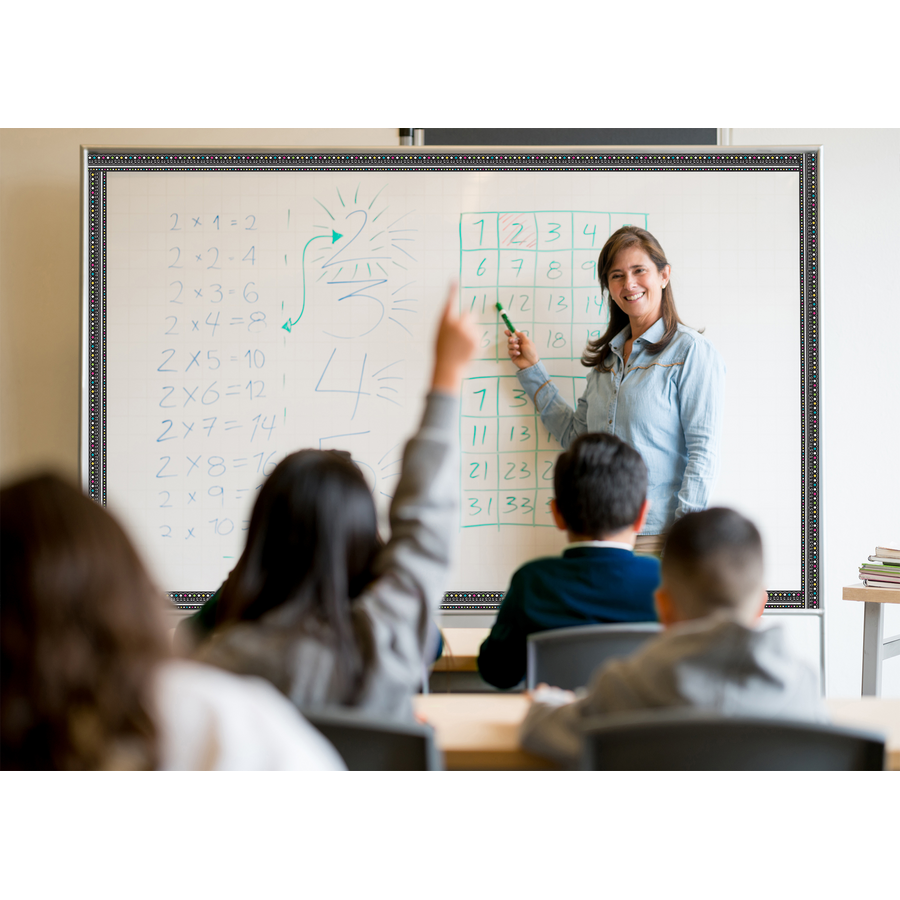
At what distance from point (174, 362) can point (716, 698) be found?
2155mm

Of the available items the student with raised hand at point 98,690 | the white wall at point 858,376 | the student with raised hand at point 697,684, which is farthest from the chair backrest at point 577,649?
the white wall at point 858,376

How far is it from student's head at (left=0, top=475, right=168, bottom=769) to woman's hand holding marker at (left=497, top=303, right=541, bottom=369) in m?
2.06

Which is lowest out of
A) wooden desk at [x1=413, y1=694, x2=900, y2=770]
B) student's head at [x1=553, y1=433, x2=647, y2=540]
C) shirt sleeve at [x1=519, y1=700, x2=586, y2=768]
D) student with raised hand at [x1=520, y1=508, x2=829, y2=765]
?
wooden desk at [x1=413, y1=694, x2=900, y2=770]

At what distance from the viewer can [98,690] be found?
0.73m

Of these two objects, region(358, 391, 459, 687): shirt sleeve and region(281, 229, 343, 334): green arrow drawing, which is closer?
region(358, 391, 459, 687): shirt sleeve

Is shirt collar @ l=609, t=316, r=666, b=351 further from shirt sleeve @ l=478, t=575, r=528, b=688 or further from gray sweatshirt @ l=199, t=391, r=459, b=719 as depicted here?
gray sweatshirt @ l=199, t=391, r=459, b=719

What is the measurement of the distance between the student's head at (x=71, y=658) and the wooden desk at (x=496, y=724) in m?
0.48

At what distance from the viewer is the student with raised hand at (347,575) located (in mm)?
1077

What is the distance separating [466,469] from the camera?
2.71 meters

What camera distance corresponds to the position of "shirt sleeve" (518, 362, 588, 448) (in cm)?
267

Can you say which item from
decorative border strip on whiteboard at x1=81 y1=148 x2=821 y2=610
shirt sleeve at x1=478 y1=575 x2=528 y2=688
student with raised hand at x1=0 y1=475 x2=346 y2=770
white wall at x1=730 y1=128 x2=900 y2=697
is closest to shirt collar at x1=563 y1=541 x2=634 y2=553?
shirt sleeve at x1=478 y1=575 x2=528 y2=688
